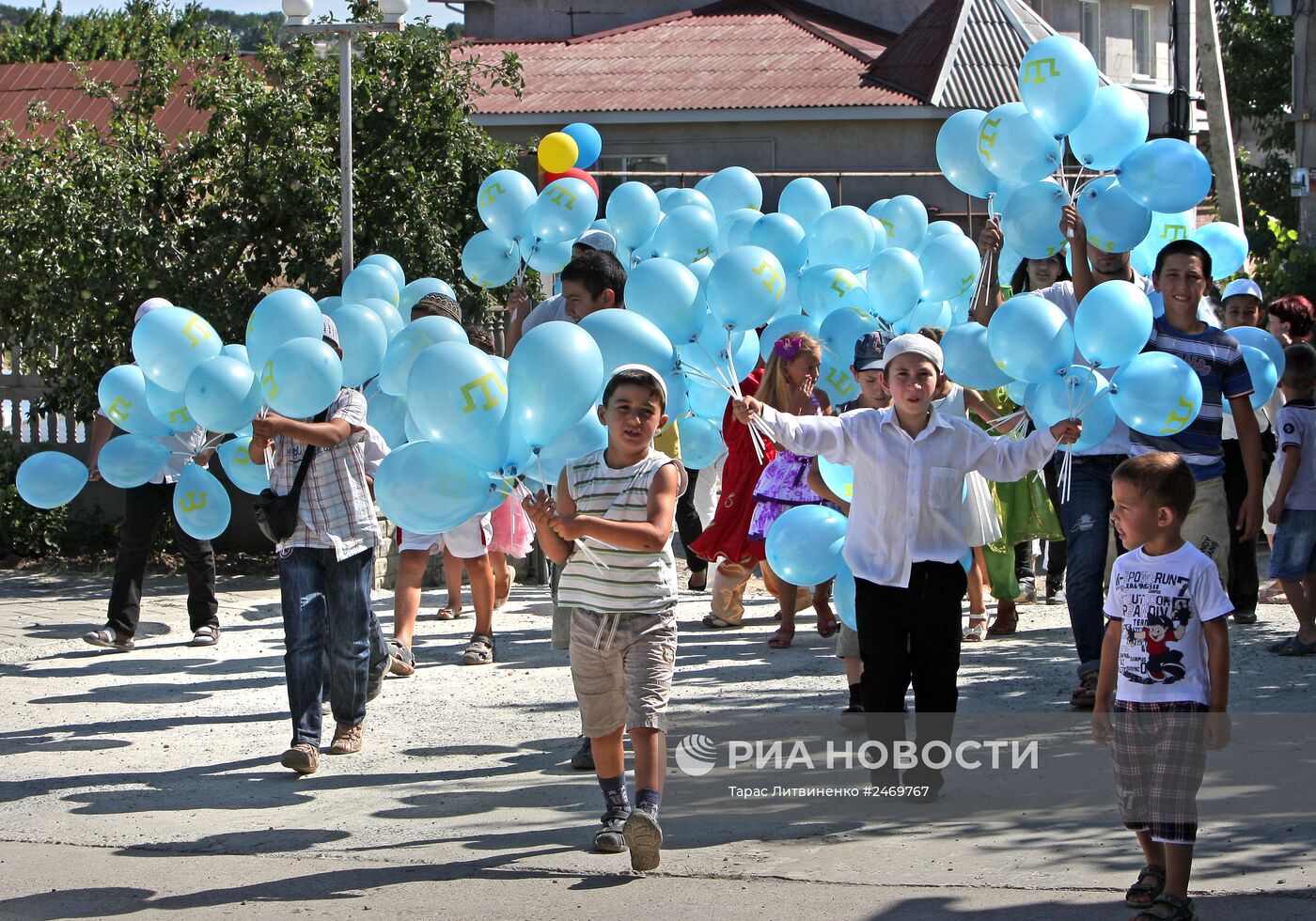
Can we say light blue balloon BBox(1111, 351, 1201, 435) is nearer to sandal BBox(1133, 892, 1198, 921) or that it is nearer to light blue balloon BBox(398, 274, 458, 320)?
sandal BBox(1133, 892, 1198, 921)

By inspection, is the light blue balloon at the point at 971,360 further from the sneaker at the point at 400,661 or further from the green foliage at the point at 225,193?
the green foliage at the point at 225,193

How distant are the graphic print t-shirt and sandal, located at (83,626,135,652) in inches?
241

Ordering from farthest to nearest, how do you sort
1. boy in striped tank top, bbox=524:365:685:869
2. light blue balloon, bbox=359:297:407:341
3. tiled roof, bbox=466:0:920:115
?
tiled roof, bbox=466:0:920:115
light blue balloon, bbox=359:297:407:341
boy in striped tank top, bbox=524:365:685:869

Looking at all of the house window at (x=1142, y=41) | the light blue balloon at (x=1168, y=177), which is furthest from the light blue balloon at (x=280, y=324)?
the house window at (x=1142, y=41)

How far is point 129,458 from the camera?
7469 millimetres

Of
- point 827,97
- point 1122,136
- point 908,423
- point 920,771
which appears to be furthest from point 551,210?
point 827,97

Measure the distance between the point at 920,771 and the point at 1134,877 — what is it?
3.50 ft

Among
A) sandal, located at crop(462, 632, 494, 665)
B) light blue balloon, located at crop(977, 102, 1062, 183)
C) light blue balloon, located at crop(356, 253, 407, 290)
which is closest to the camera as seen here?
light blue balloon, located at crop(977, 102, 1062, 183)

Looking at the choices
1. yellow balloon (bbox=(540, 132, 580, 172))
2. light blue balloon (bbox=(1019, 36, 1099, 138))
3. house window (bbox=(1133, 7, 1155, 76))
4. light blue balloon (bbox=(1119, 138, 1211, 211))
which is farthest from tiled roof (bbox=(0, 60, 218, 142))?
house window (bbox=(1133, 7, 1155, 76))

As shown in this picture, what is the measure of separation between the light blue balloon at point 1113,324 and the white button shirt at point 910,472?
1.31 ft

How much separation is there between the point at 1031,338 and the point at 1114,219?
3.94 ft

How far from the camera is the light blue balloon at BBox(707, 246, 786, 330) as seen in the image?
6.44 metres

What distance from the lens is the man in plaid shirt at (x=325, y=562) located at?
6352mm

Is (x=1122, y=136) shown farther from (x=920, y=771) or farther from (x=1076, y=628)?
(x=920, y=771)
